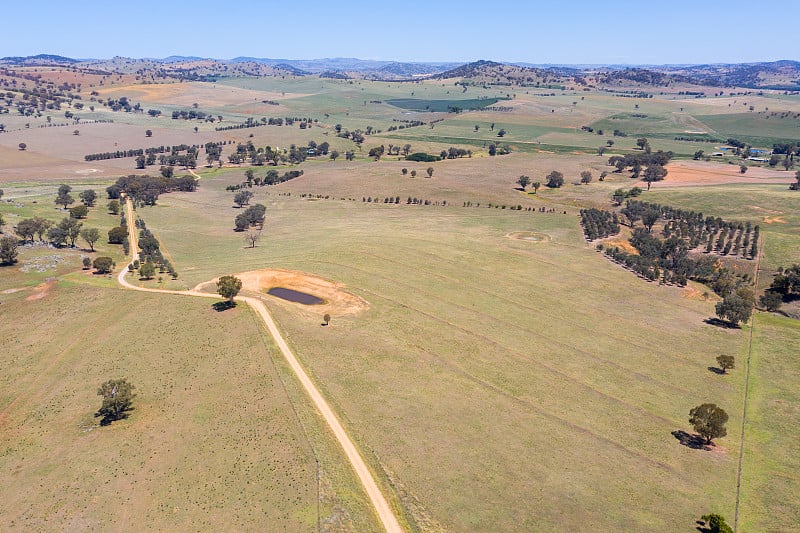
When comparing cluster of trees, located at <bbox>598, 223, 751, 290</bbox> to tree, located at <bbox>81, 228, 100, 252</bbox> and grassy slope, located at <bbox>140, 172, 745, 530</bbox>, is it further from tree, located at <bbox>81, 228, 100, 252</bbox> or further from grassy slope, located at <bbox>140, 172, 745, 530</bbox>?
tree, located at <bbox>81, 228, 100, 252</bbox>

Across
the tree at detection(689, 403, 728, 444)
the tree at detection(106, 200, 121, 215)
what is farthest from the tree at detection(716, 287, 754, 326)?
the tree at detection(106, 200, 121, 215)

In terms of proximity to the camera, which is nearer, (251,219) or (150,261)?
(150,261)

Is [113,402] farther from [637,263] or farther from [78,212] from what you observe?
[78,212]

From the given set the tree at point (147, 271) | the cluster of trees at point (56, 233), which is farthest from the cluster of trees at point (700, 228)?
the cluster of trees at point (56, 233)

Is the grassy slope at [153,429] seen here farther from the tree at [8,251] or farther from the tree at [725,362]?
the tree at [725,362]

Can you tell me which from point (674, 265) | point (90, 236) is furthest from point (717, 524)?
point (90, 236)
